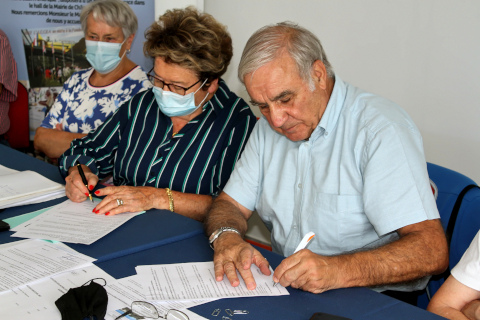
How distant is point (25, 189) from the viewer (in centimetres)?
182

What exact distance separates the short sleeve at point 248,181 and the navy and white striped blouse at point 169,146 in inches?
10.9

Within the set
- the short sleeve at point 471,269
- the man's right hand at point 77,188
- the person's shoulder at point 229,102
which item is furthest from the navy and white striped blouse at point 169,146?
the short sleeve at point 471,269

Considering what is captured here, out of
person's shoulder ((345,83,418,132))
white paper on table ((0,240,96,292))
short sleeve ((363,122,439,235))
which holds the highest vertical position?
person's shoulder ((345,83,418,132))

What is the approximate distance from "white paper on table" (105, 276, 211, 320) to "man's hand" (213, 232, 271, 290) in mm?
139

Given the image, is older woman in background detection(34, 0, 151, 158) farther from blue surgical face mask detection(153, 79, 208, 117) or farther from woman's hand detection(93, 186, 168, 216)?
woman's hand detection(93, 186, 168, 216)

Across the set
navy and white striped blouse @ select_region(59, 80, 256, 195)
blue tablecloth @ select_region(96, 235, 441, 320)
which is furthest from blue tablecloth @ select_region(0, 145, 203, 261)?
navy and white striped blouse @ select_region(59, 80, 256, 195)

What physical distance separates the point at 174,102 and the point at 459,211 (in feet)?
4.31

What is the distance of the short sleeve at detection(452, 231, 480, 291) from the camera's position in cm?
111

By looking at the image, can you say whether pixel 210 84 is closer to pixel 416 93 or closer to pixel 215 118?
pixel 215 118

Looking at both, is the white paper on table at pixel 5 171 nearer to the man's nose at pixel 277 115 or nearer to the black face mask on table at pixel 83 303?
the black face mask on table at pixel 83 303

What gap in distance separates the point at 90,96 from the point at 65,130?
31cm

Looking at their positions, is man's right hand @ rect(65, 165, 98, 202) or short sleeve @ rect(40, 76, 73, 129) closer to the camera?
man's right hand @ rect(65, 165, 98, 202)

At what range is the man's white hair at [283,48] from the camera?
4.80 ft

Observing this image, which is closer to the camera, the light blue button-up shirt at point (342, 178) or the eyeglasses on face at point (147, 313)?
the eyeglasses on face at point (147, 313)
